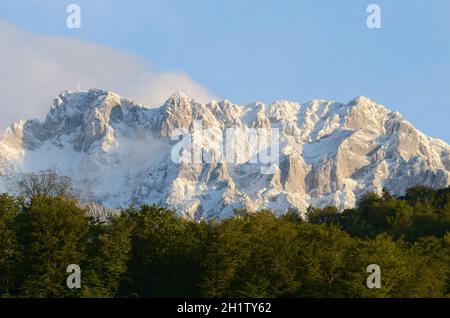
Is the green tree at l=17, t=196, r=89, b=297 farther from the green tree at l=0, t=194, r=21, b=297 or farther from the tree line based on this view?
the green tree at l=0, t=194, r=21, b=297

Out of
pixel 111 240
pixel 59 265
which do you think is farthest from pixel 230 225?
pixel 59 265

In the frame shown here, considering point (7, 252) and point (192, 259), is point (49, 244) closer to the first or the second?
point (7, 252)

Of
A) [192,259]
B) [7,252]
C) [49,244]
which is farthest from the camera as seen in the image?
[192,259]

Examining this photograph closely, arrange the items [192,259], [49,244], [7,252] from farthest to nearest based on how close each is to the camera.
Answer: [192,259]
[49,244]
[7,252]

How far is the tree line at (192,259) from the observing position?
329 ft

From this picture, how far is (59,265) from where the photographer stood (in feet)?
336

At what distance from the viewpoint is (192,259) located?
106750mm

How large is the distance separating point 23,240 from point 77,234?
265 inches

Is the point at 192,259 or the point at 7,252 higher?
the point at 7,252

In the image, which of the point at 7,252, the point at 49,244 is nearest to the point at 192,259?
the point at 49,244

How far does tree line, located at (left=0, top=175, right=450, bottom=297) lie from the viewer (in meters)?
100

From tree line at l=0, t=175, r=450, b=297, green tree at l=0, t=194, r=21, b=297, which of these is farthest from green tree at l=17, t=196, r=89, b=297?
green tree at l=0, t=194, r=21, b=297
